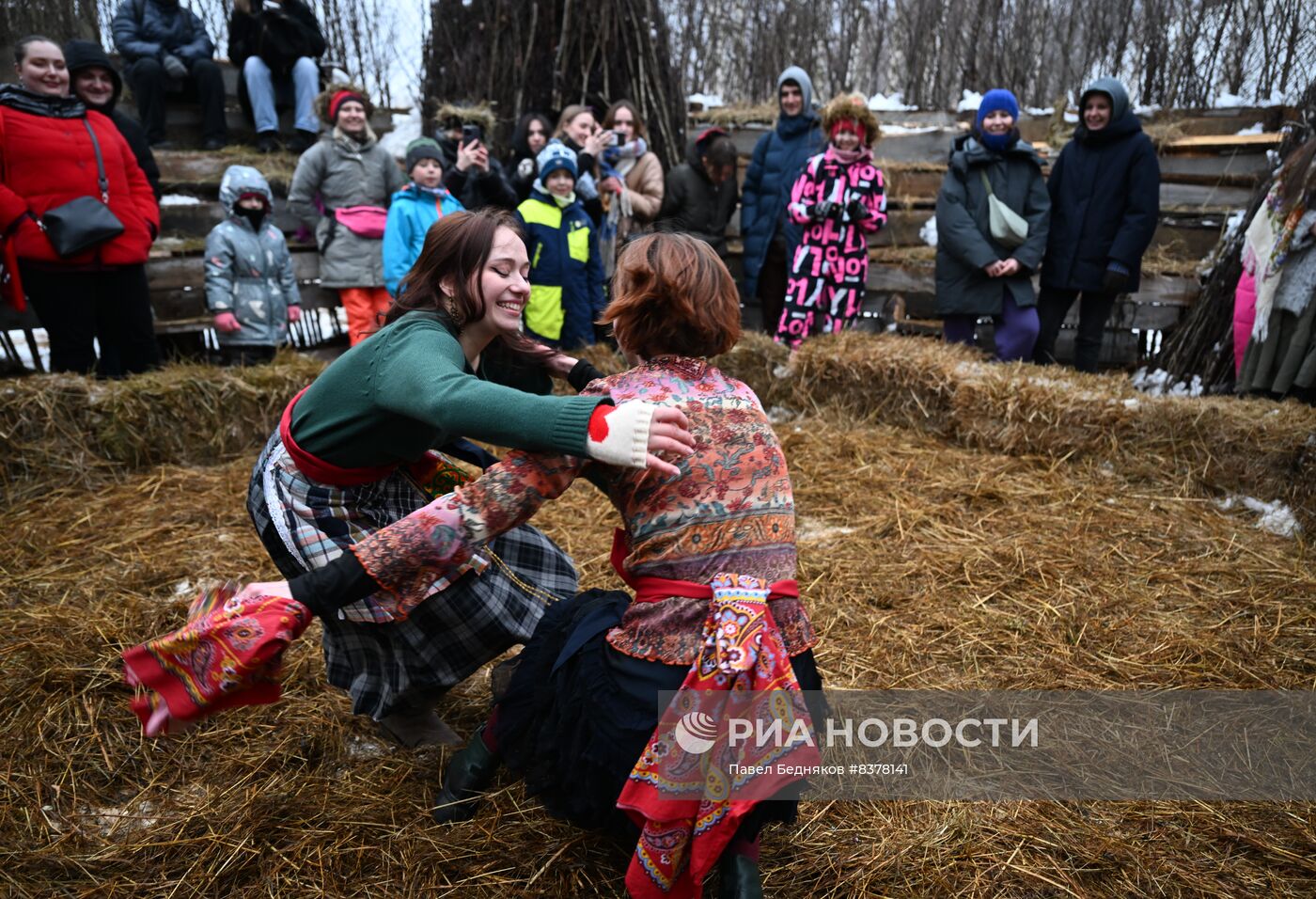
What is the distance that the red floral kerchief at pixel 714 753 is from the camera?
5.52 feet

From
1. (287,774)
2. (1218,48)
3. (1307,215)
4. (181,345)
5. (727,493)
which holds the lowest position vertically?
(287,774)

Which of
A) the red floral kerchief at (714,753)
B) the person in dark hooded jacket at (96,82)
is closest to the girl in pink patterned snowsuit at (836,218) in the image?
the person in dark hooded jacket at (96,82)

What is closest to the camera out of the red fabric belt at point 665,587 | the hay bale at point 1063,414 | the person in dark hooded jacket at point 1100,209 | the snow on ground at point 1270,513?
the red fabric belt at point 665,587

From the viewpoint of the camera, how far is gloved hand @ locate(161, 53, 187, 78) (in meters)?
6.83

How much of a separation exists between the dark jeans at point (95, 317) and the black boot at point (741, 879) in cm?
460

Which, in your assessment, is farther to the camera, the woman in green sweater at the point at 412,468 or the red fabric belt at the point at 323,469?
the red fabric belt at the point at 323,469

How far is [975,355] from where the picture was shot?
221 inches

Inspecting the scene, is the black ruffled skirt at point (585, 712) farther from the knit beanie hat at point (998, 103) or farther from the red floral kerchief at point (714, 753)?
the knit beanie hat at point (998, 103)

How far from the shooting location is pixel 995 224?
→ 18.5 ft

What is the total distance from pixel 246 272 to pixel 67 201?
104 centimetres

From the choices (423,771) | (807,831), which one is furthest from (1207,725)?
(423,771)

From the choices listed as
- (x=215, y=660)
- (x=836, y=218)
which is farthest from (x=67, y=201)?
(x=836, y=218)

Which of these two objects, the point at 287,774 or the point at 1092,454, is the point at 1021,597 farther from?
the point at 287,774

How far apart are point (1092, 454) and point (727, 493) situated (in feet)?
11.9
